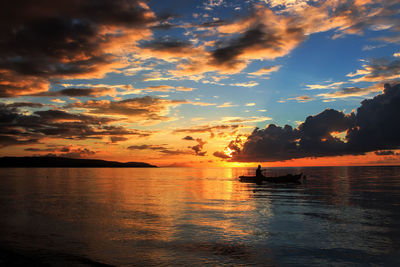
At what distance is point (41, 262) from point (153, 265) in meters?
6.29

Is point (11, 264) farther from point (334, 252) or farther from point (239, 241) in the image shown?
point (334, 252)

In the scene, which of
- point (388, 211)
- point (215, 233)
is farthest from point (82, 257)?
→ point (388, 211)

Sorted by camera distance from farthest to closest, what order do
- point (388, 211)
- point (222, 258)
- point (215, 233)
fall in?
point (388, 211) < point (215, 233) < point (222, 258)

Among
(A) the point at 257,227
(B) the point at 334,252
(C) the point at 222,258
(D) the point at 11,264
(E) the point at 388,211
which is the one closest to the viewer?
(D) the point at 11,264

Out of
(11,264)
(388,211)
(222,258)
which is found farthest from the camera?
(388,211)

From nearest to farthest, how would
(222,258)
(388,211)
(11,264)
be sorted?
1. (11,264)
2. (222,258)
3. (388,211)

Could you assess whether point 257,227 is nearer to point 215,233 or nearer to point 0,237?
point 215,233

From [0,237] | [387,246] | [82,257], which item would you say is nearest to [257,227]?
[387,246]

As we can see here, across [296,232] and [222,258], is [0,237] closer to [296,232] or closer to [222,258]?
[222,258]

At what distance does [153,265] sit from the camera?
1599 centimetres

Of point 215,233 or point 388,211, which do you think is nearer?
point 215,233

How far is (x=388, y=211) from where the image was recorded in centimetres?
3278

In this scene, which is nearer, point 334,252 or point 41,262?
point 41,262

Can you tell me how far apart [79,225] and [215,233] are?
12599 millimetres
